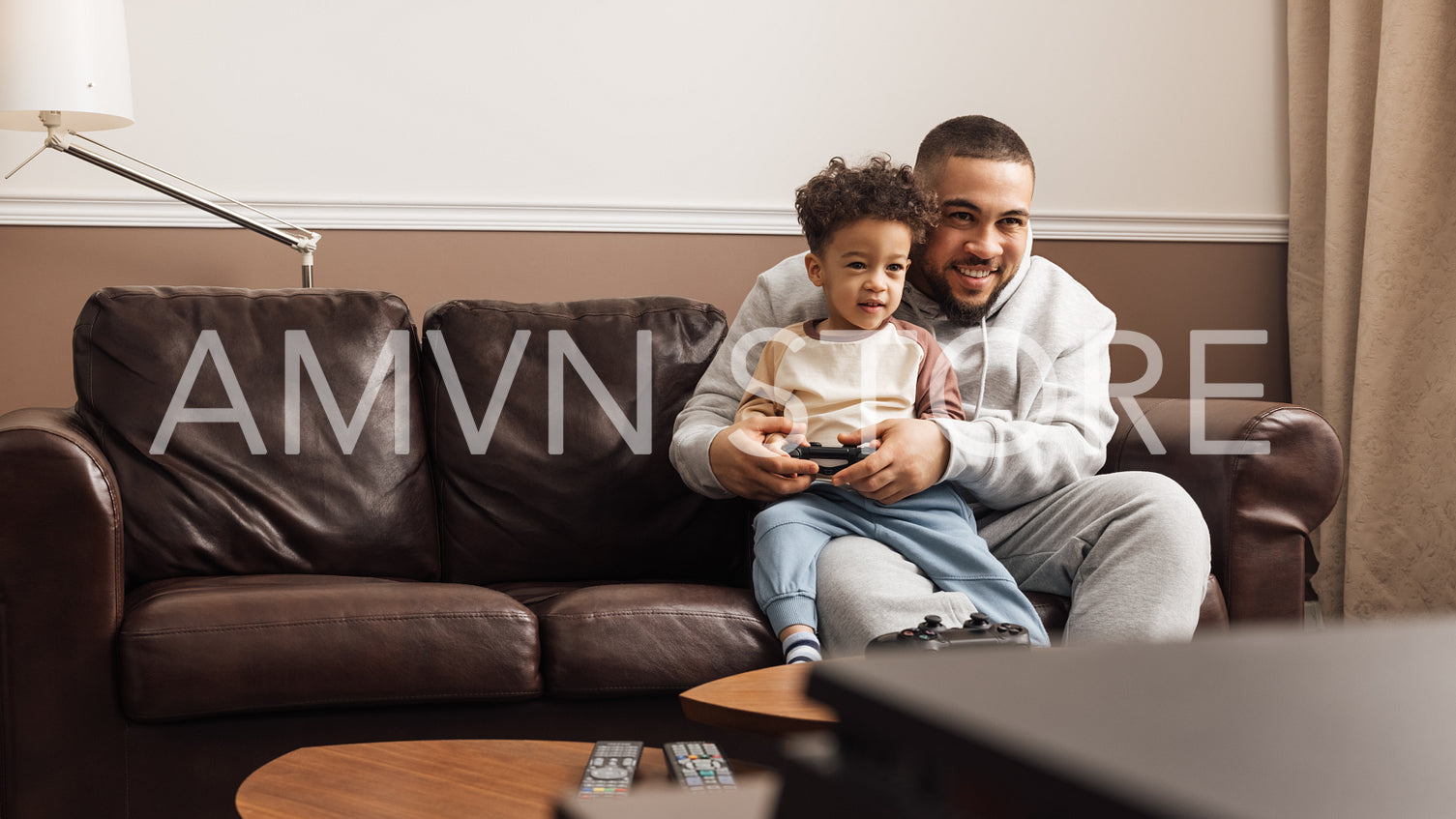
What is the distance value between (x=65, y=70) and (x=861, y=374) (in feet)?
5.01

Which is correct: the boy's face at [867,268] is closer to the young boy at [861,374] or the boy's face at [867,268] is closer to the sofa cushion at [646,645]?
the young boy at [861,374]

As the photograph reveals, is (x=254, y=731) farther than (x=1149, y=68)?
No

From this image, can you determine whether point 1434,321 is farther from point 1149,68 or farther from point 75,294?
point 75,294

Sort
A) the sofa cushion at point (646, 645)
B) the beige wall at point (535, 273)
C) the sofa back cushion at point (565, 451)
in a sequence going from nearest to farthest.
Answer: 1. the sofa cushion at point (646, 645)
2. the sofa back cushion at point (565, 451)
3. the beige wall at point (535, 273)

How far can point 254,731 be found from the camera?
1.52 m

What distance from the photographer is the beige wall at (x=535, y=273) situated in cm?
241

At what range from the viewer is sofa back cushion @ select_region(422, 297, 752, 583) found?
6.68ft

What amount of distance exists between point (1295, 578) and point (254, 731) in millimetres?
1558

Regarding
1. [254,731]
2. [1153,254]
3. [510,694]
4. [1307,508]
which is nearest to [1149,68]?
[1153,254]

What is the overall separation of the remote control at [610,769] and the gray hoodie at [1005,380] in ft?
2.47

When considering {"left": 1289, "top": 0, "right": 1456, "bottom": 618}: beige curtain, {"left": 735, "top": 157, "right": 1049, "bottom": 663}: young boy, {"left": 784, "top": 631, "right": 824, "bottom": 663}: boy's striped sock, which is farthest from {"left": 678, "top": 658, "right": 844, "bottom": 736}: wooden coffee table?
{"left": 1289, "top": 0, "right": 1456, "bottom": 618}: beige curtain

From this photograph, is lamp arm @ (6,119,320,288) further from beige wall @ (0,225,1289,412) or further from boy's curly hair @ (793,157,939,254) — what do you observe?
boy's curly hair @ (793,157,939,254)

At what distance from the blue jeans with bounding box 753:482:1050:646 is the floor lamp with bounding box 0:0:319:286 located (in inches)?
56.1

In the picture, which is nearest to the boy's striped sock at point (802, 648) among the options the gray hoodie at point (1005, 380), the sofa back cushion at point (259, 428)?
the gray hoodie at point (1005, 380)
